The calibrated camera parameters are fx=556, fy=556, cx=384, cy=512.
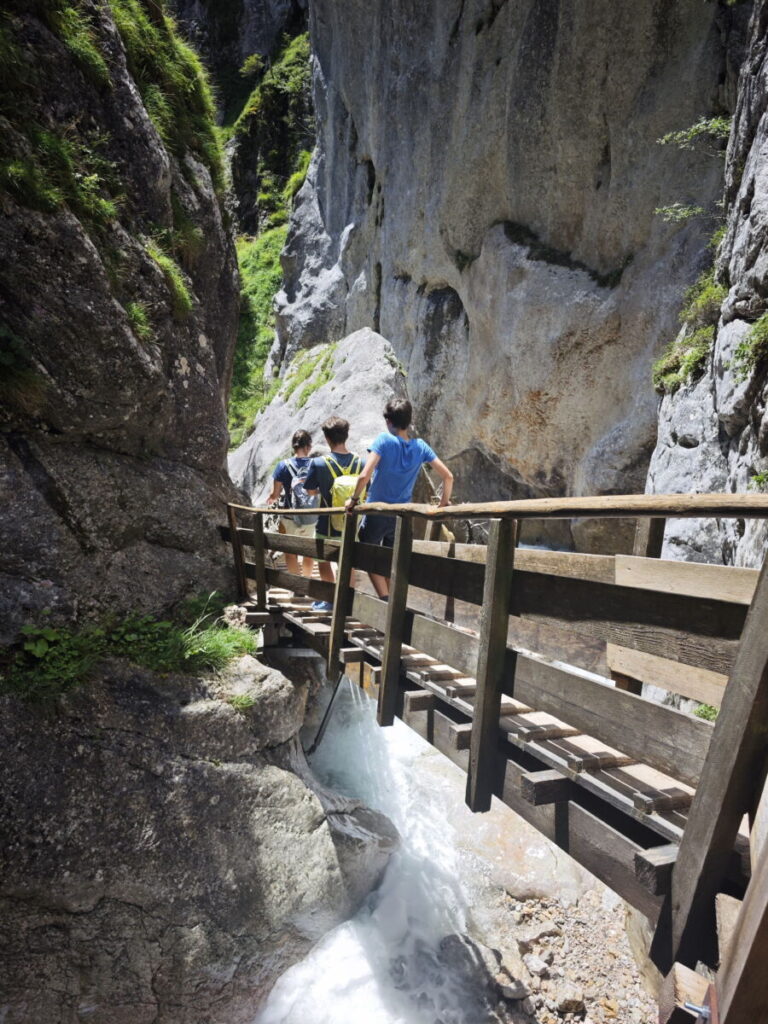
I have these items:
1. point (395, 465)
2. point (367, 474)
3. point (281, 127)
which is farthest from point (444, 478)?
point (281, 127)

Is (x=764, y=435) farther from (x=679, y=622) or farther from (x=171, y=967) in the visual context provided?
(x=171, y=967)

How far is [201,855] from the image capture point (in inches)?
179

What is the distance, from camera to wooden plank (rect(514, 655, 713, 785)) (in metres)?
1.86

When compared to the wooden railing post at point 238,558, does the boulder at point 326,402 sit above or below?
above

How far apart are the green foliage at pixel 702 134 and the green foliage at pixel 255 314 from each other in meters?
16.2

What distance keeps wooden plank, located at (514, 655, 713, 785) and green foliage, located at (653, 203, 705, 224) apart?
9325mm

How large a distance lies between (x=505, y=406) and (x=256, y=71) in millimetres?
24509

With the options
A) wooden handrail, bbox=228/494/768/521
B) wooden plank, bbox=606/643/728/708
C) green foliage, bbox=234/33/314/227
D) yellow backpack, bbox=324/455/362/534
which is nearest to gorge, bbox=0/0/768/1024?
yellow backpack, bbox=324/455/362/534

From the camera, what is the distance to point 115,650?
5.04m

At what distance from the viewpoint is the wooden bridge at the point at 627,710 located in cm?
156

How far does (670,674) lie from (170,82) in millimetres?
8609

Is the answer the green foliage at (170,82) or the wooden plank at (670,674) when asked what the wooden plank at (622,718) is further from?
the green foliage at (170,82)

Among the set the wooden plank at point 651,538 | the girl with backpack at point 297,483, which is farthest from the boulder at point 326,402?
→ the wooden plank at point 651,538

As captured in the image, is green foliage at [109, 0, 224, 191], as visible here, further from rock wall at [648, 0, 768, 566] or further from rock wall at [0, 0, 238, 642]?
rock wall at [648, 0, 768, 566]
